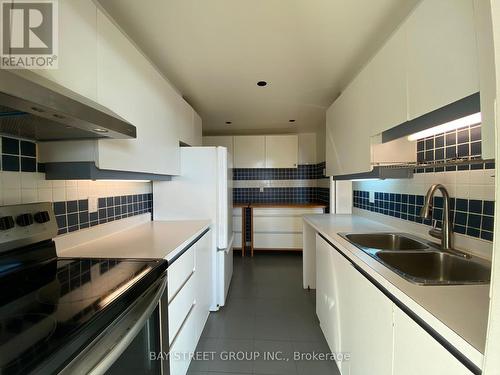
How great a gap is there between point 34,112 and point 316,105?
272cm

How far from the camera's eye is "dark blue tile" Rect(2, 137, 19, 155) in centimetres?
104

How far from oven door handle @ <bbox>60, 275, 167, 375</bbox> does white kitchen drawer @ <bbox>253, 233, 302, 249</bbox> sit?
3.09m

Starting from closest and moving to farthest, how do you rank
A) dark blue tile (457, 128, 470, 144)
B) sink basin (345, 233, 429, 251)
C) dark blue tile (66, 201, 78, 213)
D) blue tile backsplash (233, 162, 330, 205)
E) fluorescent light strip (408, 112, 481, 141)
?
1. fluorescent light strip (408, 112, 481, 141)
2. dark blue tile (457, 128, 470, 144)
3. dark blue tile (66, 201, 78, 213)
4. sink basin (345, 233, 429, 251)
5. blue tile backsplash (233, 162, 330, 205)

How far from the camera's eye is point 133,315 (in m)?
0.87

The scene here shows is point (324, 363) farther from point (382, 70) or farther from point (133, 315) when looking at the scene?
point (382, 70)

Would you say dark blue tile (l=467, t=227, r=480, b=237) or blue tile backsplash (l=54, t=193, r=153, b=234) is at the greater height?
blue tile backsplash (l=54, t=193, r=153, b=234)

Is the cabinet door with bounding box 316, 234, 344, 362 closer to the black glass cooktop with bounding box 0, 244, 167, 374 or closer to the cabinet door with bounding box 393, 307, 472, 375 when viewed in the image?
the cabinet door with bounding box 393, 307, 472, 375

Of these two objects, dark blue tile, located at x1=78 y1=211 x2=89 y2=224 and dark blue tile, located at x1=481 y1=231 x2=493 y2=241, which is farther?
dark blue tile, located at x1=78 y1=211 x2=89 y2=224

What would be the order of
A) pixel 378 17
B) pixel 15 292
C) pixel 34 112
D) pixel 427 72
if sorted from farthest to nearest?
pixel 378 17
pixel 427 72
pixel 15 292
pixel 34 112

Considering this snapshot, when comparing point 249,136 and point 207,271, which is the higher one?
point 249,136

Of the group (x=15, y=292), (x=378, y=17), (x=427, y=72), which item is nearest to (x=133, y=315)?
(x=15, y=292)

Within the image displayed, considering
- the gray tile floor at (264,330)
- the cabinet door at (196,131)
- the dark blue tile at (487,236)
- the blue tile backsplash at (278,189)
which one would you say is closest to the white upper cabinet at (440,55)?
the dark blue tile at (487,236)

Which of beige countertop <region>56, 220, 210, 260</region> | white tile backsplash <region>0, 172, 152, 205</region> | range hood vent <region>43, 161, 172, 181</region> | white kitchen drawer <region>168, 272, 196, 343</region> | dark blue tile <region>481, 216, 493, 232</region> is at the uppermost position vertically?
range hood vent <region>43, 161, 172, 181</region>

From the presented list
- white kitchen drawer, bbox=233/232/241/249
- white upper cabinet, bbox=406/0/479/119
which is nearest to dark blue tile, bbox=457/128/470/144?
white upper cabinet, bbox=406/0/479/119
